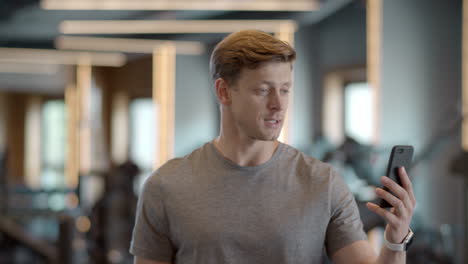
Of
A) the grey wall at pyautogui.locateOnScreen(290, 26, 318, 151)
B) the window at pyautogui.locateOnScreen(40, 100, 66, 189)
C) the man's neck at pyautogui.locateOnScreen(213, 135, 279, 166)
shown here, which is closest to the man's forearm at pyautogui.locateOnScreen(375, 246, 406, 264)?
the man's neck at pyautogui.locateOnScreen(213, 135, 279, 166)

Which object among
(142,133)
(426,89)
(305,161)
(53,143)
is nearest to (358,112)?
(426,89)

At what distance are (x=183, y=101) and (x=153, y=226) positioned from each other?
8.89m

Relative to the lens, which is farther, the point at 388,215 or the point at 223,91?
the point at 223,91

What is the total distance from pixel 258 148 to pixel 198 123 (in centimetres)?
900

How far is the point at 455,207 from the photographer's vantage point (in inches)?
220

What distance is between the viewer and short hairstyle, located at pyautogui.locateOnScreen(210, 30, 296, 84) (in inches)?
56.8

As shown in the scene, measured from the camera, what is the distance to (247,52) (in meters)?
1.46

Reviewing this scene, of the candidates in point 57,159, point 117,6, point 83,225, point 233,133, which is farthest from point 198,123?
point 233,133

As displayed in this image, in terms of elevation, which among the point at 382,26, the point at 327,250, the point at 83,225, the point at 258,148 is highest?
the point at 382,26

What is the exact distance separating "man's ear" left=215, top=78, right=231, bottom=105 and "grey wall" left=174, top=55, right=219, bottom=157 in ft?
28.8

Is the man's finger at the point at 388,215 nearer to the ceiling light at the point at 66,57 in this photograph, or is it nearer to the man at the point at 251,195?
the man at the point at 251,195

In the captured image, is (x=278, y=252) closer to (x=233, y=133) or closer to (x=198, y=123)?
(x=233, y=133)

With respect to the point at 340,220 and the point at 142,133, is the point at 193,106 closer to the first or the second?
the point at 142,133

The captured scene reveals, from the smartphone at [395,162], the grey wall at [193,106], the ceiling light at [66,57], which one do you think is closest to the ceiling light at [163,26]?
the grey wall at [193,106]
